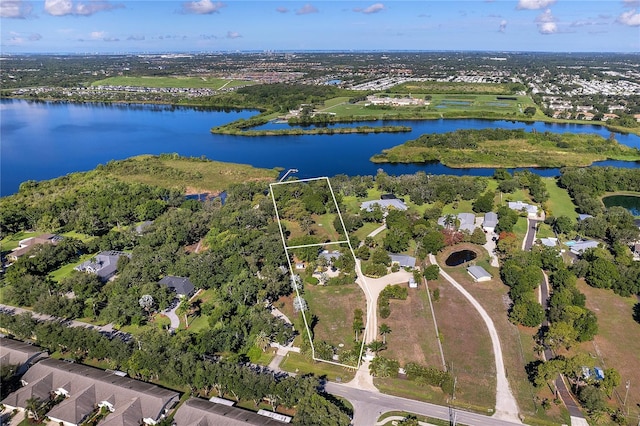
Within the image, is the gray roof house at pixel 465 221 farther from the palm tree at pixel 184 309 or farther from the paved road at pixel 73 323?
the paved road at pixel 73 323

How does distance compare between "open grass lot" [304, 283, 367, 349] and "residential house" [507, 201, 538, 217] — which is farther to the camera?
"residential house" [507, 201, 538, 217]

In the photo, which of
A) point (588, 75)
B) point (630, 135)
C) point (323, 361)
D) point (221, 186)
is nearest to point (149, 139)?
point (221, 186)

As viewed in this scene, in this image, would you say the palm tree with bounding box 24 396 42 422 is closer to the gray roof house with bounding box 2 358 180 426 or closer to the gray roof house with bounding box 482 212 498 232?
the gray roof house with bounding box 2 358 180 426

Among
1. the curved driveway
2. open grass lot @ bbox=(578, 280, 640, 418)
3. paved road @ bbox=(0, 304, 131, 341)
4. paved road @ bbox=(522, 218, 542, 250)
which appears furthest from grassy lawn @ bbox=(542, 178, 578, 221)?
paved road @ bbox=(0, 304, 131, 341)

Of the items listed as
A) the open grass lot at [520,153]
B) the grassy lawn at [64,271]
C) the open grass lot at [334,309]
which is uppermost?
the open grass lot at [520,153]

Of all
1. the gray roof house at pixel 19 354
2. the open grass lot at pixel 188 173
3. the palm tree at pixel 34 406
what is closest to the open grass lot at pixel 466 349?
the palm tree at pixel 34 406

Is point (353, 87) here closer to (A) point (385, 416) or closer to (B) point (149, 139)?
(B) point (149, 139)

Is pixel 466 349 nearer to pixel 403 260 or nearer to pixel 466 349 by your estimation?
pixel 466 349

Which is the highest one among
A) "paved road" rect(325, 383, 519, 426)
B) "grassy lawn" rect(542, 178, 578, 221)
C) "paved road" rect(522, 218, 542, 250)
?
"grassy lawn" rect(542, 178, 578, 221)
